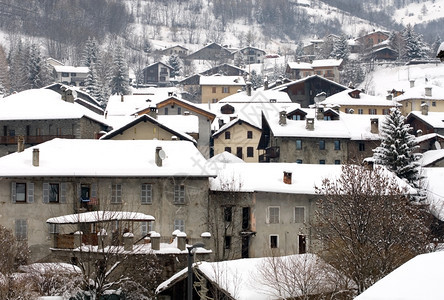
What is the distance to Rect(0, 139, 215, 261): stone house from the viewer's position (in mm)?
45125

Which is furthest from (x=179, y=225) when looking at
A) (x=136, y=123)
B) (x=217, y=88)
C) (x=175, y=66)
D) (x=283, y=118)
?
(x=175, y=66)

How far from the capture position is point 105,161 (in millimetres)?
47406

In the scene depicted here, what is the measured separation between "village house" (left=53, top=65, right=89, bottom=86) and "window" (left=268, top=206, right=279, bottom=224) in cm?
10772

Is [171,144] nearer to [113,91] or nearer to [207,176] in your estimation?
[207,176]

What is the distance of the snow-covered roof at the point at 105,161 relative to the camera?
4578cm

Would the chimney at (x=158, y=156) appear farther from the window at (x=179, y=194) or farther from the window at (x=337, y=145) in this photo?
the window at (x=337, y=145)

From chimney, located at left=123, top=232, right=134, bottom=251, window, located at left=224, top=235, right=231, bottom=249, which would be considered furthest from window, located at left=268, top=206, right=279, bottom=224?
chimney, located at left=123, top=232, right=134, bottom=251

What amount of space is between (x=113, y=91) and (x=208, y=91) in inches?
713

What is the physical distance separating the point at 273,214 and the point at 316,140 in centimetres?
2243

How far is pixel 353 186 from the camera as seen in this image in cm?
3594

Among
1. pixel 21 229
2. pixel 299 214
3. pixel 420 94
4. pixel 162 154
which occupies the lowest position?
pixel 21 229

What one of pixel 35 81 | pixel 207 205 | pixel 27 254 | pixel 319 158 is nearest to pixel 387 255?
pixel 207 205

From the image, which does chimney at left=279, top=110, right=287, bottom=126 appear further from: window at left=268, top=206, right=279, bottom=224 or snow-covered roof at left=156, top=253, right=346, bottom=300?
snow-covered roof at left=156, top=253, right=346, bottom=300

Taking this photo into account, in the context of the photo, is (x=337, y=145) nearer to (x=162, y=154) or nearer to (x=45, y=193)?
(x=162, y=154)
